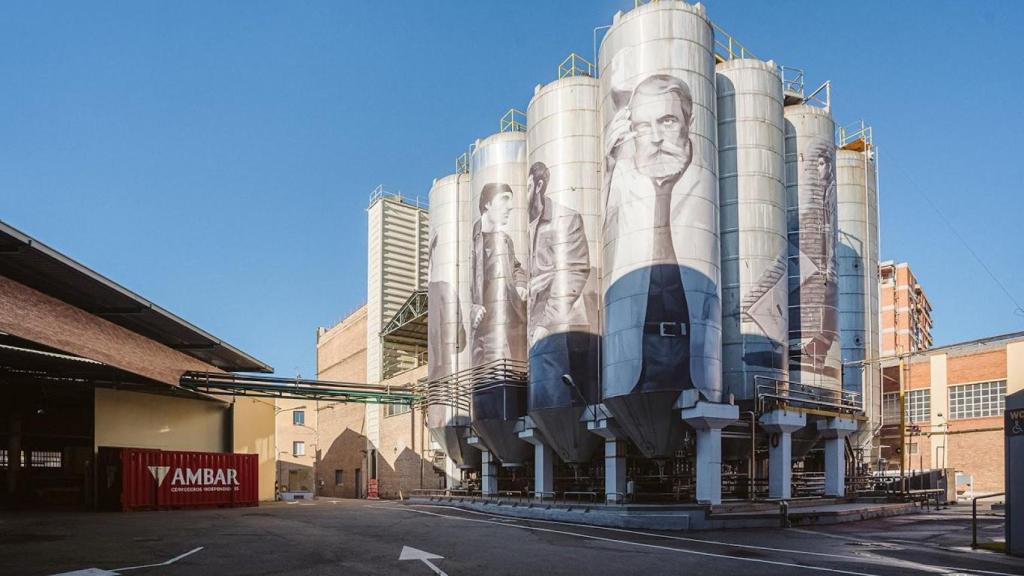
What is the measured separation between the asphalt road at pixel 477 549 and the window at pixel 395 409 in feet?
102

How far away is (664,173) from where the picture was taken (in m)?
30.4

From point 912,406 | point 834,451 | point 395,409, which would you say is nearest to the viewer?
point 834,451

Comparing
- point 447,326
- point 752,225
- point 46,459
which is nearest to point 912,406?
point 752,225

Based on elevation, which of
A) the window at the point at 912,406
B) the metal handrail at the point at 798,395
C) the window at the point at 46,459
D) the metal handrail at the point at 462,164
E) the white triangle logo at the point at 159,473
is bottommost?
the window at the point at 46,459

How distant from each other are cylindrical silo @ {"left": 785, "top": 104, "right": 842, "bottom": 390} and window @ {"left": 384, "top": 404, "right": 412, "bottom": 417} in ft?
101

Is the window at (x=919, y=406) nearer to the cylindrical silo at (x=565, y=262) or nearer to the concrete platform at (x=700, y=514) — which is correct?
the concrete platform at (x=700, y=514)

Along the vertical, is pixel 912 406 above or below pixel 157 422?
above

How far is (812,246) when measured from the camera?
3872 cm

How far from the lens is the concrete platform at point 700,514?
2641cm

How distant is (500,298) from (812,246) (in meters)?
15.4

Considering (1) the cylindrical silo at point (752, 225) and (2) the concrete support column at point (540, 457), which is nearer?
(1) the cylindrical silo at point (752, 225)

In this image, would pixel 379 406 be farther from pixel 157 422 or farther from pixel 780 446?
pixel 780 446

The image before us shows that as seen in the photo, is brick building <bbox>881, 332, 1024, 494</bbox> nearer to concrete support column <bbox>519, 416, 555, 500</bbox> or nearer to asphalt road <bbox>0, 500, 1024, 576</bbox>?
asphalt road <bbox>0, 500, 1024, 576</bbox>

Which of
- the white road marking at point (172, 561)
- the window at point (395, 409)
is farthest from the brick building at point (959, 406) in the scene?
the white road marking at point (172, 561)
